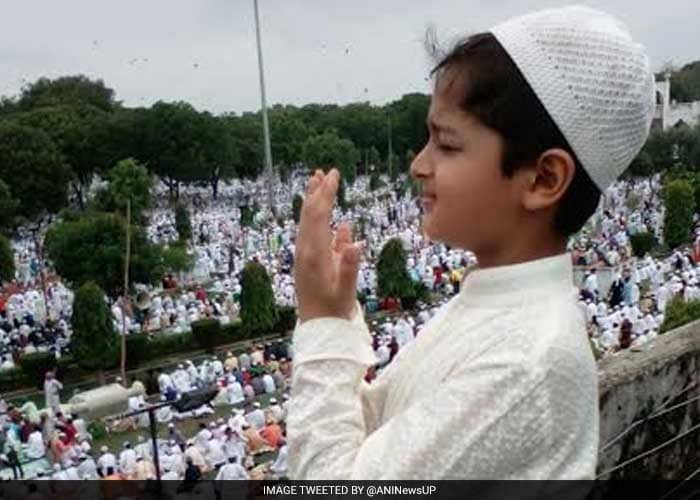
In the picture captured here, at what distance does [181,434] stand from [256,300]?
4.38 metres

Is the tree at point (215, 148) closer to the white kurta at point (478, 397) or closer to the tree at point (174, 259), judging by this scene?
the tree at point (174, 259)

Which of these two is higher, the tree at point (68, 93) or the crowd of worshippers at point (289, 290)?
the tree at point (68, 93)

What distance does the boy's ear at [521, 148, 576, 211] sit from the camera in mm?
919

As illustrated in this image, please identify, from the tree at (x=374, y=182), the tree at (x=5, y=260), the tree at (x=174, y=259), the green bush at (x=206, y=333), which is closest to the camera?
the green bush at (x=206, y=333)

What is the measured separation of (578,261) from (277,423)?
10.6 meters

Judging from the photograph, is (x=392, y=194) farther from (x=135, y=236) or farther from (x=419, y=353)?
(x=419, y=353)

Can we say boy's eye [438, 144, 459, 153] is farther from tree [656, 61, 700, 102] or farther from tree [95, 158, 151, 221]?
tree [656, 61, 700, 102]

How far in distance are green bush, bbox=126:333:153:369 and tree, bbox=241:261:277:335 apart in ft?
5.65

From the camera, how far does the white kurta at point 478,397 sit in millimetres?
839

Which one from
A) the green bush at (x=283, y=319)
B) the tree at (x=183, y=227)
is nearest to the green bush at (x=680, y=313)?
the green bush at (x=283, y=319)

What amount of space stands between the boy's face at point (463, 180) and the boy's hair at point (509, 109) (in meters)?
0.01

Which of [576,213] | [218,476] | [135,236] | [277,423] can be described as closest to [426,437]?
[576,213]

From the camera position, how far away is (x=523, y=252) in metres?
0.96

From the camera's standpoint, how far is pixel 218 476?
7.93m
